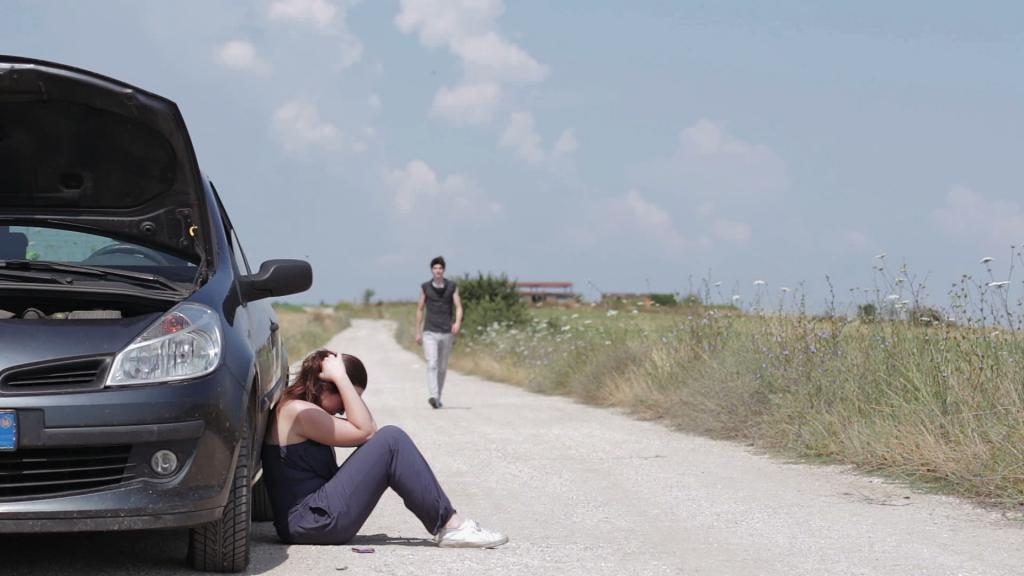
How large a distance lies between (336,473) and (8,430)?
5.91ft

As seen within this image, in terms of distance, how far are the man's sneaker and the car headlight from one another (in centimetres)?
163

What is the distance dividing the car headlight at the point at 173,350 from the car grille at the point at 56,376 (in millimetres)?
59

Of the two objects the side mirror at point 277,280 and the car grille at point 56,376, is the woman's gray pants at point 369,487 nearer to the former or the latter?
the side mirror at point 277,280

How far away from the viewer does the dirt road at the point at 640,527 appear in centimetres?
538

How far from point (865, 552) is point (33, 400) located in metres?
3.71

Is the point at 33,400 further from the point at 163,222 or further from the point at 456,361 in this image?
the point at 456,361

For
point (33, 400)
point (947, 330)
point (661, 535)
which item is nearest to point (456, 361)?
point (947, 330)

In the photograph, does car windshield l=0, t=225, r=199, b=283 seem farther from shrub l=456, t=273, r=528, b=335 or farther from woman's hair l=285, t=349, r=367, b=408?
shrub l=456, t=273, r=528, b=335

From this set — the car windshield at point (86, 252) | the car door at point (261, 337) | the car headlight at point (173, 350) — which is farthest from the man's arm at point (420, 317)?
the car headlight at point (173, 350)

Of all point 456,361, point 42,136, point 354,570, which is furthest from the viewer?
point 456,361

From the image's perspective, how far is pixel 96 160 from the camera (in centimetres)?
574

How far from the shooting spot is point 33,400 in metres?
4.37

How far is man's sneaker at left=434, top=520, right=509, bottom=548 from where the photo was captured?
582cm

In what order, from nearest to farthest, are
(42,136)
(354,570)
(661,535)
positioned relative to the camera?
1. (354,570)
2. (42,136)
3. (661,535)
